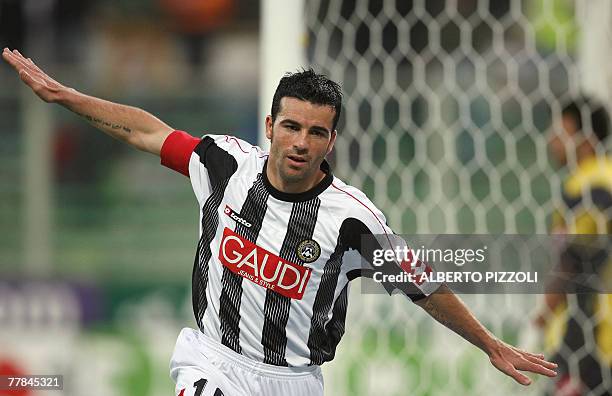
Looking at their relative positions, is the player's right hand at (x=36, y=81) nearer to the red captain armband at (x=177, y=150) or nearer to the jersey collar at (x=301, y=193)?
the red captain armband at (x=177, y=150)

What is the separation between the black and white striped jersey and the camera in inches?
133

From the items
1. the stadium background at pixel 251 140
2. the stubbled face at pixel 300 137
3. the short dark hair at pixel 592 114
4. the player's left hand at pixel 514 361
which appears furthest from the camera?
the stadium background at pixel 251 140

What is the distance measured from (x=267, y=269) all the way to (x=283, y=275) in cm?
5

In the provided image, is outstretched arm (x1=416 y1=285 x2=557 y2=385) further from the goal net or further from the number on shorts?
the goal net

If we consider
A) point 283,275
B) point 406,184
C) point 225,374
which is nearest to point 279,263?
point 283,275

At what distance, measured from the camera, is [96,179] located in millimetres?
12625

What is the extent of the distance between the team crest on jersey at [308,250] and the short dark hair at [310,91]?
14.9 inches

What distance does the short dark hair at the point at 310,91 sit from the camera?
329 cm

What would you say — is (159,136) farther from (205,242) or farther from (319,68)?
(319,68)

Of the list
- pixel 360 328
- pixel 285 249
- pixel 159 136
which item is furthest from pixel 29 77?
pixel 360 328

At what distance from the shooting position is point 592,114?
5.11 metres

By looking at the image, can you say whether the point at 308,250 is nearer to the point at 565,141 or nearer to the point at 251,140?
the point at 565,141

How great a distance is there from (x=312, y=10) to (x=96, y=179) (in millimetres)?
7668

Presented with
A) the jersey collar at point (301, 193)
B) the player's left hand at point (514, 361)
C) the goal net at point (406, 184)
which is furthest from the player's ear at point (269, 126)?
the goal net at point (406, 184)
